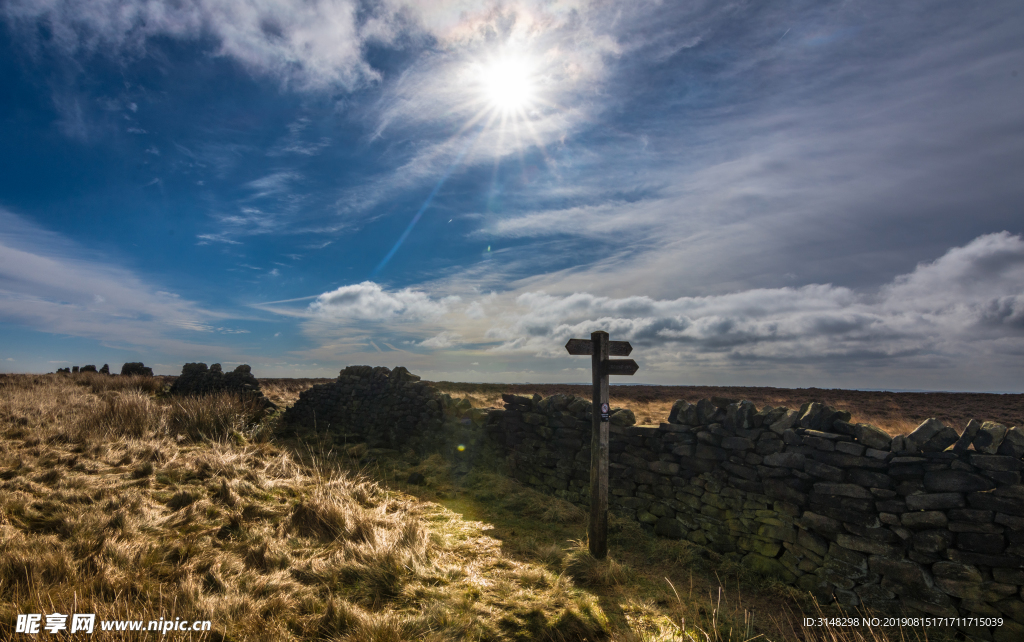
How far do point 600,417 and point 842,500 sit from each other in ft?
10.8

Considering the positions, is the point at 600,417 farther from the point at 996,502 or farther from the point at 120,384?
the point at 120,384

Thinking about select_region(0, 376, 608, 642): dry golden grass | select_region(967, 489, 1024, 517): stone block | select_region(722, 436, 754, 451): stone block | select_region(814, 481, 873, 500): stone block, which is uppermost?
select_region(722, 436, 754, 451): stone block

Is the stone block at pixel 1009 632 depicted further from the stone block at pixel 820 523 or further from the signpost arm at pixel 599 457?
the signpost arm at pixel 599 457

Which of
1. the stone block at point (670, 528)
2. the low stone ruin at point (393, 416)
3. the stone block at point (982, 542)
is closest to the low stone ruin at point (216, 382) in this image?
the low stone ruin at point (393, 416)

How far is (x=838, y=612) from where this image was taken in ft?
19.0

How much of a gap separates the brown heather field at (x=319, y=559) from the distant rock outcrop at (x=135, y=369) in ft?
80.0

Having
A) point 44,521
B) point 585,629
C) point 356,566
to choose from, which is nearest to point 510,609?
point 585,629

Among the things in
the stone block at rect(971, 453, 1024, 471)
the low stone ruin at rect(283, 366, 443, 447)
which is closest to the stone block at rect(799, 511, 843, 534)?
the stone block at rect(971, 453, 1024, 471)

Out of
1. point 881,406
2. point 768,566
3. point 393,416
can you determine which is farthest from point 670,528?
point 881,406

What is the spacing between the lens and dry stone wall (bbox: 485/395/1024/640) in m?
5.02

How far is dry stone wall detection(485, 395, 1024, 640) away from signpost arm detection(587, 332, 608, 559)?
1454mm

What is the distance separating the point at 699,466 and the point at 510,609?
4.03 m

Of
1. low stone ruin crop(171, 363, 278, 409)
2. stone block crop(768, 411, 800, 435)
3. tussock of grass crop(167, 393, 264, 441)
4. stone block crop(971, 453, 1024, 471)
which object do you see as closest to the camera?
stone block crop(971, 453, 1024, 471)

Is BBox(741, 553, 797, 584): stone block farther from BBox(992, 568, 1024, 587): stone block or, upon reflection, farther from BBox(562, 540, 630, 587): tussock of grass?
BBox(992, 568, 1024, 587): stone block
